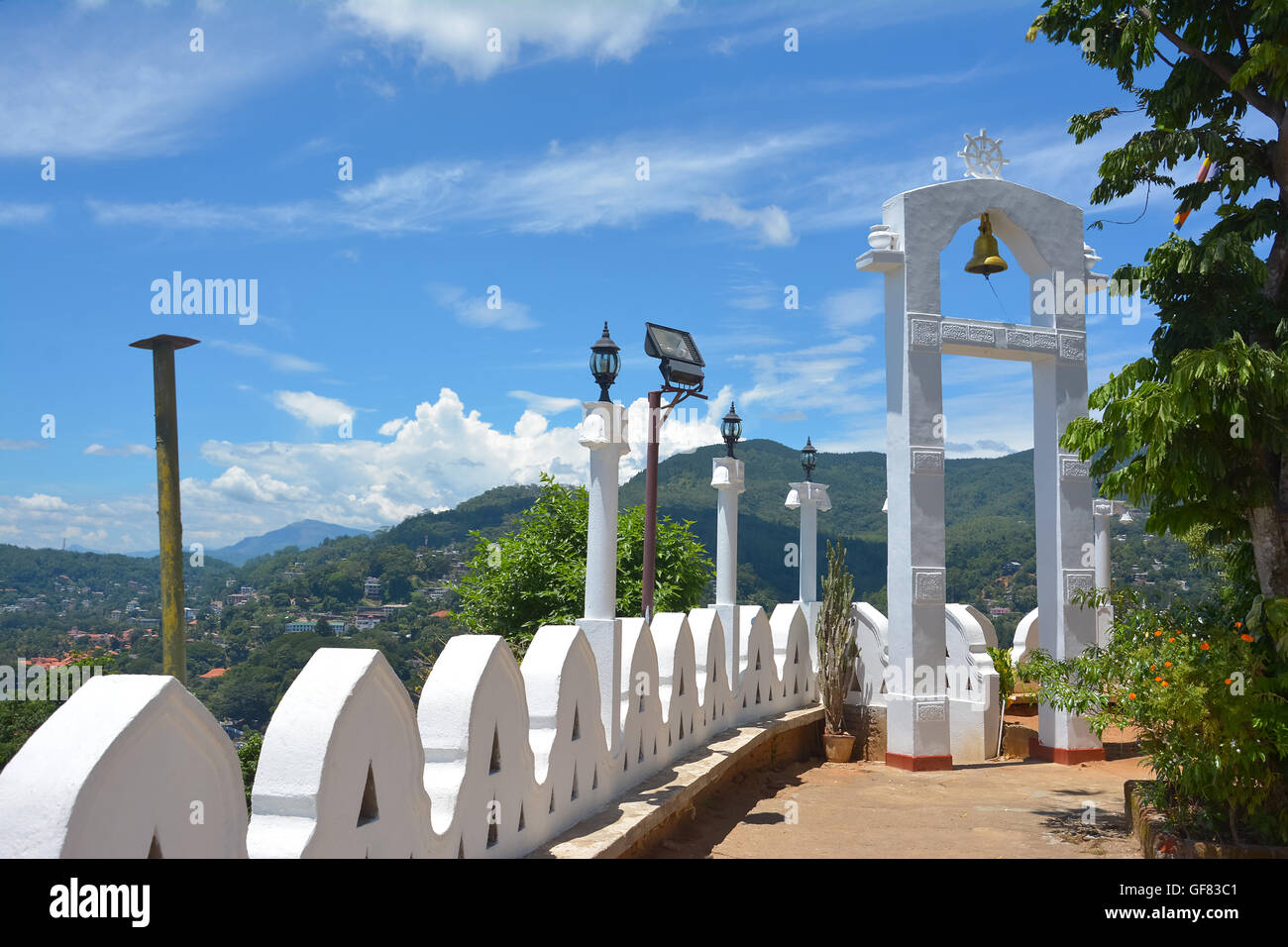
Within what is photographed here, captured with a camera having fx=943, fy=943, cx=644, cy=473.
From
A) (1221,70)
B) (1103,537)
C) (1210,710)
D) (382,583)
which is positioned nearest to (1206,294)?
(1221,70)

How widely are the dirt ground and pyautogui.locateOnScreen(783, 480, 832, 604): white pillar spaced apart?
100 inches

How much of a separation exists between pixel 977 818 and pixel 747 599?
2765 centimetres

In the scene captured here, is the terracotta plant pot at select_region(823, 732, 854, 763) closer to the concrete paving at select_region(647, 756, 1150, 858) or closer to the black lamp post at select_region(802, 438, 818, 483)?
the concrete paving at select_region(647, 756, 1150, 858)

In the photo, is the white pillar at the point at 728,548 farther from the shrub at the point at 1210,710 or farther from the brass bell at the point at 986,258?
the shrub at the point at 1210,710

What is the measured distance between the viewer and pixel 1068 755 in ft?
33.2

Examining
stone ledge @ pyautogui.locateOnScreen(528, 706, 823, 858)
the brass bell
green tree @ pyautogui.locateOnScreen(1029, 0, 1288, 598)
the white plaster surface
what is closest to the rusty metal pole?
stone ledge @ pyautogui.locateOnScreen(528, 706, 823, 858)

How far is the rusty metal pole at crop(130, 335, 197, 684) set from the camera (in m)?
5.09

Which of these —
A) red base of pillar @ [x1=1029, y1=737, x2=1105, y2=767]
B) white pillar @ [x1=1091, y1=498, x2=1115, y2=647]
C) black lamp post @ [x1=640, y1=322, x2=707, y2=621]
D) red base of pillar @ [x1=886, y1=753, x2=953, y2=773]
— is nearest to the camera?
black lamp post @ [x1=640, y1=322, x2=707, y2=621]

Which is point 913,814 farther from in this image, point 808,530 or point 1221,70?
point 1221,70

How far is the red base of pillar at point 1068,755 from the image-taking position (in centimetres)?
1012

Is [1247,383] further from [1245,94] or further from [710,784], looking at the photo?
[710,784]

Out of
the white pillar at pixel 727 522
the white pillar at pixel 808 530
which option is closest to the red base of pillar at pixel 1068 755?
the white pillar at pixel 808 530

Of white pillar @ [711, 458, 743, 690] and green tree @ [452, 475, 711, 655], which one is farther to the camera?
green tree @ [452, 475, 711, 655]
